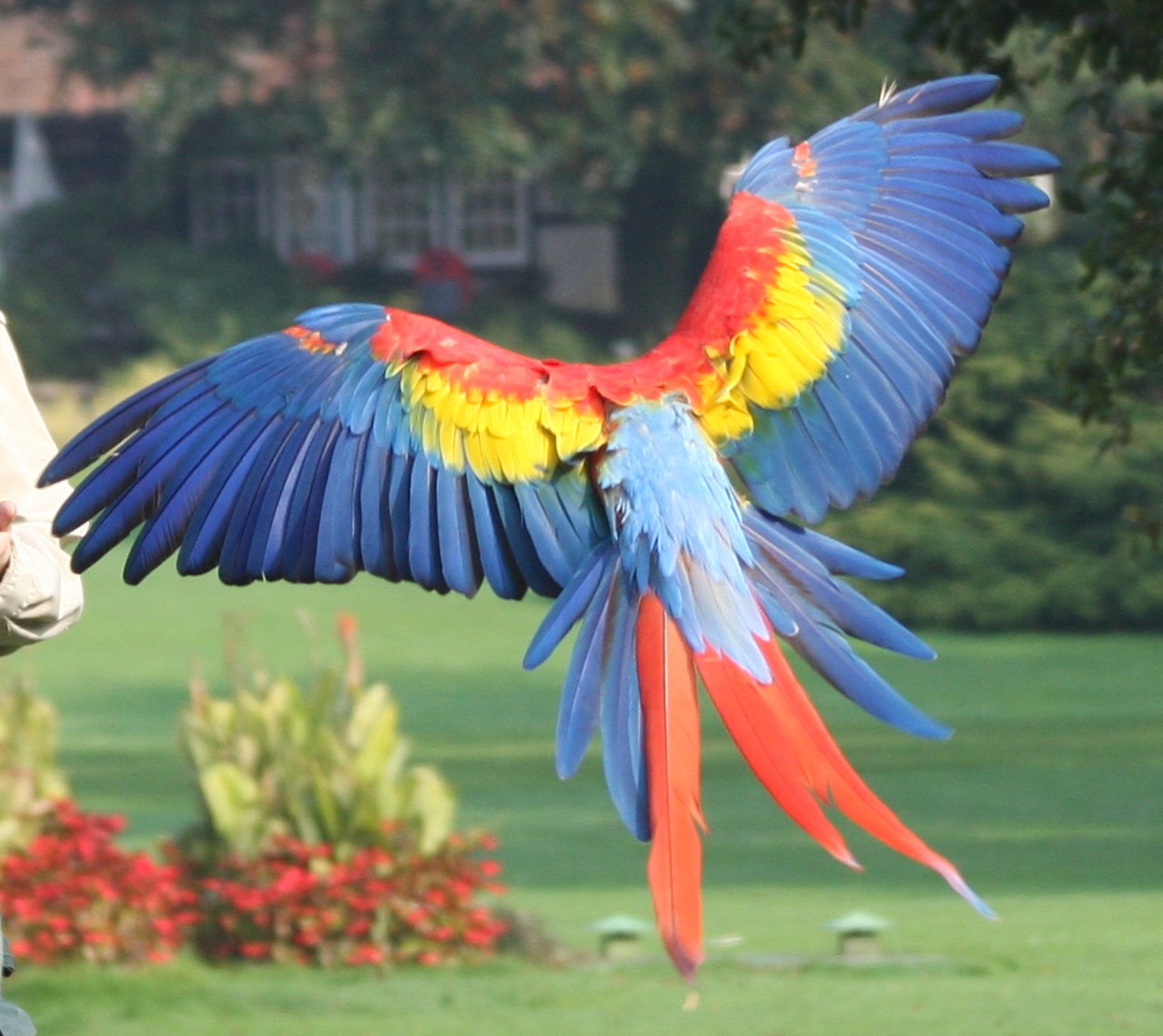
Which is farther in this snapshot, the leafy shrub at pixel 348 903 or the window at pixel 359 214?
the window at pixel 359 214

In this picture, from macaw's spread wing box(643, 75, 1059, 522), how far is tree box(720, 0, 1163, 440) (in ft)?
1.99

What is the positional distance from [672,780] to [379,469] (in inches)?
29.5

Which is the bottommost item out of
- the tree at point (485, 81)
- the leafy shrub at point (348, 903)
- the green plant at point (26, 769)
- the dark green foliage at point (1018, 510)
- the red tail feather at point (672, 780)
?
the dark green foliage at point (1018, 510)

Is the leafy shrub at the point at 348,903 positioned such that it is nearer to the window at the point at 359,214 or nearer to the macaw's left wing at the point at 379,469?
the macaw's left wing at the point at 379,469

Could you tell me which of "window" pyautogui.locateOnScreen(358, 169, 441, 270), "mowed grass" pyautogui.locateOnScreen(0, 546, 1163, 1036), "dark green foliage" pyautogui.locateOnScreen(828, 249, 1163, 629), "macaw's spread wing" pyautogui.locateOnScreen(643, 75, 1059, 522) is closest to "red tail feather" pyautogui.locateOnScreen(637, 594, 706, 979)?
"macaw's spread wing" pyautogui.locateOnScreen(643, 75, 1059, 522)

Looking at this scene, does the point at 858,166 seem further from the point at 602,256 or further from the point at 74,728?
the point at 602,256

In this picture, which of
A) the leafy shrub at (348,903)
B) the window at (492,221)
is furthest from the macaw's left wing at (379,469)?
the window at (492,221)

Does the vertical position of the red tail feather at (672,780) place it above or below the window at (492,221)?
above

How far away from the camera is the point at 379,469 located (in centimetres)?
343

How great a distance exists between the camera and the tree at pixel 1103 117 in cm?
436

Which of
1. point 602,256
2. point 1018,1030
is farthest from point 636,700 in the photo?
point 602,256

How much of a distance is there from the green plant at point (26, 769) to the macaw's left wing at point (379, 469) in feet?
11.9

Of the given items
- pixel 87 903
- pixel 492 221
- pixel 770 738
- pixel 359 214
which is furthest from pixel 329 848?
pixel 359 214

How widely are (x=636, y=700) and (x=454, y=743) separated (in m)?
8.94
